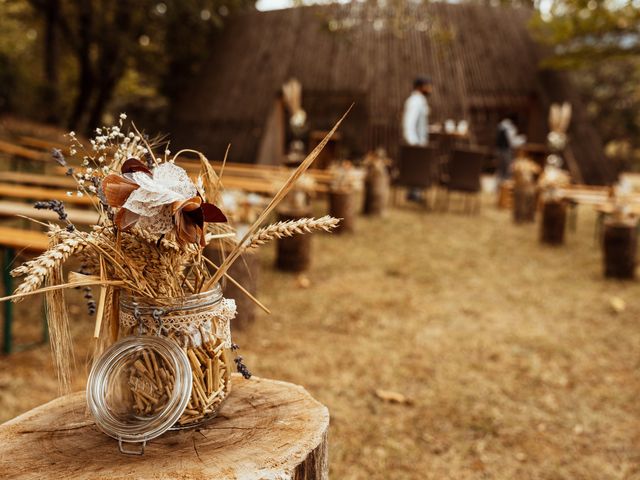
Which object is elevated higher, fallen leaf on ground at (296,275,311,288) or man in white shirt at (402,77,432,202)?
man in white shirt at (402,77,432,202)

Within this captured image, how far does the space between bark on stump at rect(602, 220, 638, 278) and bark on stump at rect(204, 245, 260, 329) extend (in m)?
3.53

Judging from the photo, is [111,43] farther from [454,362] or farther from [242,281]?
[454,362]

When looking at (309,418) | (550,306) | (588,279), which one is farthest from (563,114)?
(309,418)

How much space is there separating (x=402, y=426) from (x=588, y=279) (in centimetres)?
355

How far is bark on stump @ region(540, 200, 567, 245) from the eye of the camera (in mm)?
7027

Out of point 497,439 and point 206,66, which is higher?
point 206,66

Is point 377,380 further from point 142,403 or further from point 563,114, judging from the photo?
point 563,114

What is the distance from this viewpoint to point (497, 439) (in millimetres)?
2820

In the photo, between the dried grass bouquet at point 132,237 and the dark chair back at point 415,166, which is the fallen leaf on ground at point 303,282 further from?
the dark chair back at point 415,166

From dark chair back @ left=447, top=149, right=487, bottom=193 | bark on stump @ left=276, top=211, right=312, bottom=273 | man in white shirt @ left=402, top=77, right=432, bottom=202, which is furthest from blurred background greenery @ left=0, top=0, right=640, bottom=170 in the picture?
bark on stump @ left=276, top=211, right=312, bottom=273

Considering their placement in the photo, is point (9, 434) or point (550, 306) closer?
point (9, 434)

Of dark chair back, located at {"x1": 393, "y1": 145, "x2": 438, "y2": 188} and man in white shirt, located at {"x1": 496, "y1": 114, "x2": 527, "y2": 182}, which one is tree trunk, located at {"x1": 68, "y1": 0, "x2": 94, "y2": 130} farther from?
man in white shirt, located at {"x1": 496, "y1": 114, "x2": 527, "y2": 182}

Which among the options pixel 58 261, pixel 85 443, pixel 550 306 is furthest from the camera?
pixel 550 306

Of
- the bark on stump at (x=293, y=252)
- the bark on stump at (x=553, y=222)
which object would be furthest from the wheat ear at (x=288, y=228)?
the bark on stump at (x=553, y=222)
